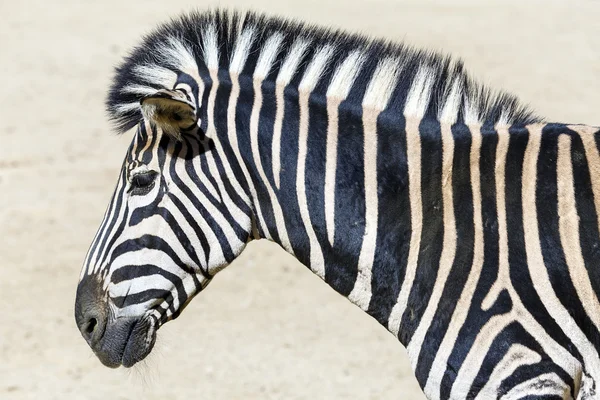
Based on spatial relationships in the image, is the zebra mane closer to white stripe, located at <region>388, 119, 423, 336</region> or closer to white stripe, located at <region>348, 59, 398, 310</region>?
white stripe, located at <region>348, 59, 398, 310</region>

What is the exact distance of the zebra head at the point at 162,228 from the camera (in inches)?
154

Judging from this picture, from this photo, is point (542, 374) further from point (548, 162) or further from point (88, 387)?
point (88, 387)

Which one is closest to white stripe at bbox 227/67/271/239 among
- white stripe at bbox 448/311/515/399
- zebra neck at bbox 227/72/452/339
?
zebra neck at bbox 227/72/452/339

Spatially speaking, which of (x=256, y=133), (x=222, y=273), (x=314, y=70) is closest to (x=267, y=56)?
(x=314, y=70)

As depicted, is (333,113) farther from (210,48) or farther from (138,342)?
(138,342)

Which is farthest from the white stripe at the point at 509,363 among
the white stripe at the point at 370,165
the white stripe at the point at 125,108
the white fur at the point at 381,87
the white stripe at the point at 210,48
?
the white stripe at the point at 125,108

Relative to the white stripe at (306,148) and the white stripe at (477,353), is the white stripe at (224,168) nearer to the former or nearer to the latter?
the white stripe at (306,148)

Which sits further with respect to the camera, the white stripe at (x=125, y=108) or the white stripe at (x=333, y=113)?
the white stripe at (x=125, y=108)

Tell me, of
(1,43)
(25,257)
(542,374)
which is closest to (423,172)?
(542,374)

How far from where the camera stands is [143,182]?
3934 mm

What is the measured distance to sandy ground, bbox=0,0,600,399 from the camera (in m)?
7.14

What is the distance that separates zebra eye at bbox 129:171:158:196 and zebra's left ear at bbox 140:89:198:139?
207mm

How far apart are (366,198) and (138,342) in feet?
4.09

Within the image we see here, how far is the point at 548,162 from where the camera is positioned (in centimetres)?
354
